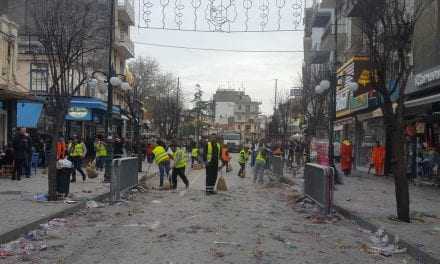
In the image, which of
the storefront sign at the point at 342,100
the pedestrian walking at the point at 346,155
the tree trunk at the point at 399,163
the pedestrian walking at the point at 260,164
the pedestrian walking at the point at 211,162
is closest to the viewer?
the tree trunk at the point at 399,163

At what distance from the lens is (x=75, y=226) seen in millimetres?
11406

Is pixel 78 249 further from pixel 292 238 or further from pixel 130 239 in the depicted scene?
pixel 292 238

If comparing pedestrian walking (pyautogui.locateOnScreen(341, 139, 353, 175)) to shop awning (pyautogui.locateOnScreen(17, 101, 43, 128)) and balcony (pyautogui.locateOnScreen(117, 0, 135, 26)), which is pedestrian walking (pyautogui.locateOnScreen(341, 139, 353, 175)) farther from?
balcony (pyautogui.locateOnScreen(117, 0, 135, 26))

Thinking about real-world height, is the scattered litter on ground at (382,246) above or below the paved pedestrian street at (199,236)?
below

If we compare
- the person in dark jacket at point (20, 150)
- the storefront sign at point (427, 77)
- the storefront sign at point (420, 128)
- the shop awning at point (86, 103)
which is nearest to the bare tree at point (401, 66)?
the storefront sign at point (427, 77)

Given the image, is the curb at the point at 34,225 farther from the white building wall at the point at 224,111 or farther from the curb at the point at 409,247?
the white building wall at the point at 224,111

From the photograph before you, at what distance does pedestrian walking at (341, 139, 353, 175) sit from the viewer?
90.5 feet

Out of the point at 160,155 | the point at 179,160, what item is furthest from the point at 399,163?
the point at 160,155

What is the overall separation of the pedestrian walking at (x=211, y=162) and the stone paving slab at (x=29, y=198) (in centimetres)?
312

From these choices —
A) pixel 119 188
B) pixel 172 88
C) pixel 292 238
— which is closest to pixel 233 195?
pixel 119 188

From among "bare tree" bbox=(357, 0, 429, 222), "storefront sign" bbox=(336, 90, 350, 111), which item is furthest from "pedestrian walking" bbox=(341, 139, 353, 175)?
"bare tree" bbox=(357, 0, 429, 222)

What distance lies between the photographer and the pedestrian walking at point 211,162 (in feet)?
60.0

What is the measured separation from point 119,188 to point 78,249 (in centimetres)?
713

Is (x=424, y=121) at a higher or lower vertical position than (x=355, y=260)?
higher
